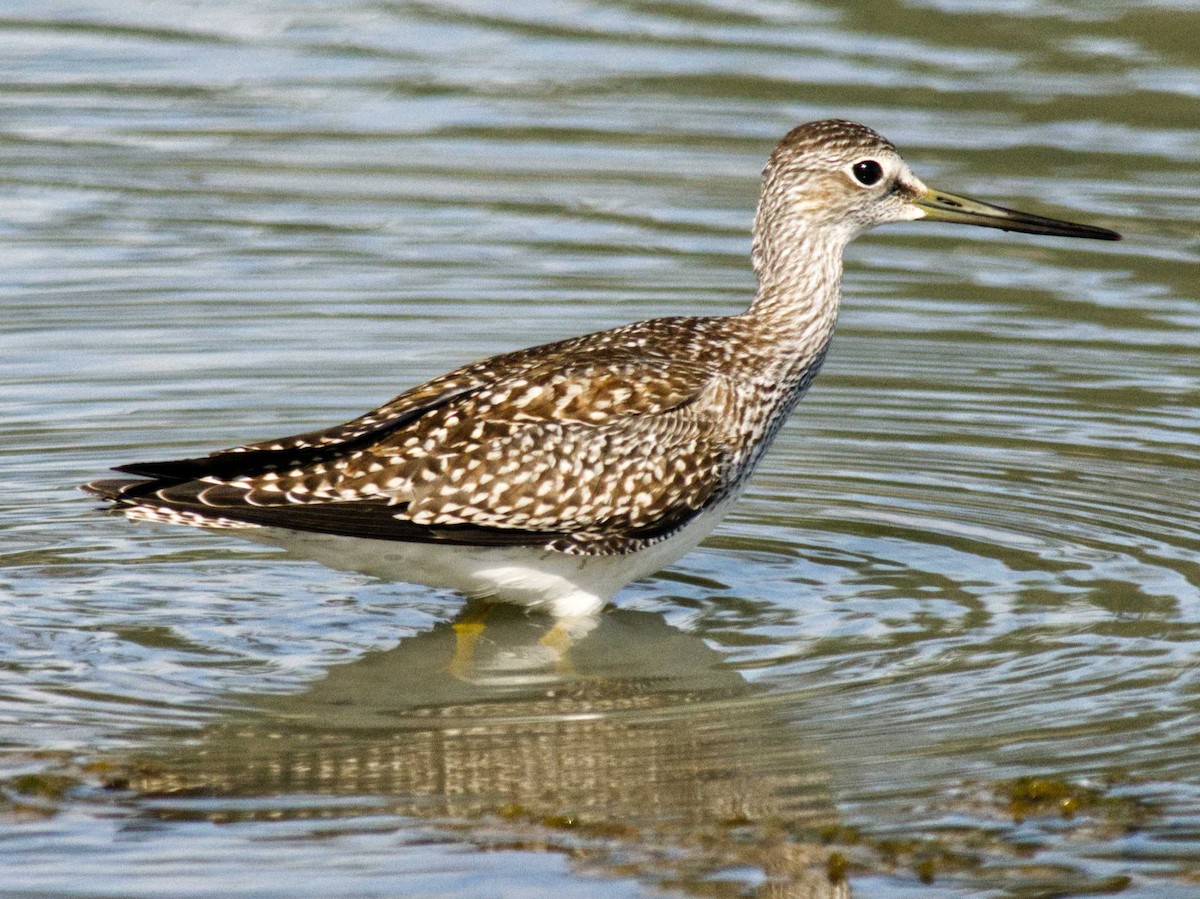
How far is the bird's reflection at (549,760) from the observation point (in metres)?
8.38

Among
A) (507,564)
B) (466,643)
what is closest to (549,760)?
(507,564)

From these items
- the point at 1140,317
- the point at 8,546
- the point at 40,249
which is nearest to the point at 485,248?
the point at 40,249

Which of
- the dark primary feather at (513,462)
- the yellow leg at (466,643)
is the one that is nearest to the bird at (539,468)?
the dark primary feather at (513,462)

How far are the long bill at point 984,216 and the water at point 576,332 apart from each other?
1.57m

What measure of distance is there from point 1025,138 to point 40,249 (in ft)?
27.1

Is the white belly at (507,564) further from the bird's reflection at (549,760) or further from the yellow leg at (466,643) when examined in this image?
the bird's reflection at (549,760)

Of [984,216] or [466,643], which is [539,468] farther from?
[984,216]

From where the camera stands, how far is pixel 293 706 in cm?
988

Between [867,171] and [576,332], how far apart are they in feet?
13.5

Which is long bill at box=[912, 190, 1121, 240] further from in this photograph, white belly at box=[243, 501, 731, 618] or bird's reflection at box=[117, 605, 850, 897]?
bird's reflection at box=[117, 605, 850, 897]

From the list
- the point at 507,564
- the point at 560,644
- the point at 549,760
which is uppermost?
the point at 507,564

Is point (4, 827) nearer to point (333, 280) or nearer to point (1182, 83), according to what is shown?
point (333, 280)

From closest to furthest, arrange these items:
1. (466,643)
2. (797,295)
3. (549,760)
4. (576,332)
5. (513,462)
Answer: (549,760) → (513,462) → (466,643) → (797,295) → (576,332)

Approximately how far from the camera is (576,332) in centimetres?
1565
